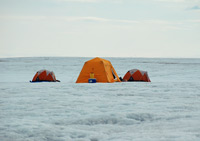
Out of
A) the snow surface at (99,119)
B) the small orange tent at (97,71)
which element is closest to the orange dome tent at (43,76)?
the small orange tent at (97,71)

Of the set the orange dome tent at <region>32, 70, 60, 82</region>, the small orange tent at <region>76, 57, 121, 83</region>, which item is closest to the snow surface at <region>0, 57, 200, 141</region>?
the small orange tent at <region>76, 57, 121, 83</region>

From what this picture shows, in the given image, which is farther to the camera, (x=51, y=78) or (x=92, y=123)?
(x=51, y=78)

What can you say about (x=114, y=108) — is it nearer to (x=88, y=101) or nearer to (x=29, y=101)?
(x=88, y=101)

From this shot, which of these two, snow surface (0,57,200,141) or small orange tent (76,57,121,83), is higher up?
small orange tent (76,57,121,83)

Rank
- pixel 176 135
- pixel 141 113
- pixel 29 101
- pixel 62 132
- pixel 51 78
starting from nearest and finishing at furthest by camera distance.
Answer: pixel 176 135, pixel 62 132, pixel 141 113, pixel 29 101, pixel 51 78

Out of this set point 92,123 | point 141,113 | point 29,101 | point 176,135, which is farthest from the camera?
point 29,101

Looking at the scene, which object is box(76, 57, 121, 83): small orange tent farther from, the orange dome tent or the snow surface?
the snow surface

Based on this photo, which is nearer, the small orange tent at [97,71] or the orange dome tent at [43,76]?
the small orange tent at [97,71]

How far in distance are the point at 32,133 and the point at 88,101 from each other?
424 cm

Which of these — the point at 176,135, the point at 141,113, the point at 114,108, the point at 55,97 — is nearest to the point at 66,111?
the point at 114,108

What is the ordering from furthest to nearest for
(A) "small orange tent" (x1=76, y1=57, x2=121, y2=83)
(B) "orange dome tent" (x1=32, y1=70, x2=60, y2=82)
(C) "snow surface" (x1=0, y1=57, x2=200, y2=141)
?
(B) "orange dome tent" (x1=32, y1=70, x2=60, y2=82), (A) "small orange tent" (x1=76, y1=57, x2=121, y2=83), (C) "snow surface" (x1=0, y1=57, x2=200, y2=141)

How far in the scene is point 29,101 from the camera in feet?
33.8

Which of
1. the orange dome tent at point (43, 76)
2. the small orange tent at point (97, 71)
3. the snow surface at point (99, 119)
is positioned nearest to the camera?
the snow surface at point (99, 119)

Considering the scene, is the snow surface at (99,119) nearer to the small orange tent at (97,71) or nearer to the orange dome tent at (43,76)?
the small orange tent at (97,71)
